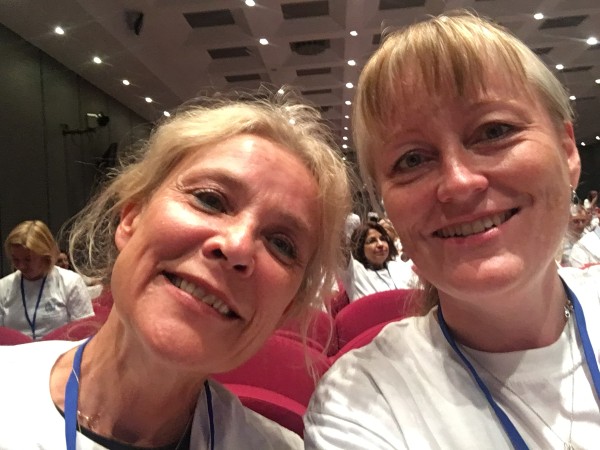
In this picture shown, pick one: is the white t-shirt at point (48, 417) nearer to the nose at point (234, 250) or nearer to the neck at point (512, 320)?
the nose at point (234, 250)

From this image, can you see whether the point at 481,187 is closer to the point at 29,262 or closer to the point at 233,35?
the point at 29,262

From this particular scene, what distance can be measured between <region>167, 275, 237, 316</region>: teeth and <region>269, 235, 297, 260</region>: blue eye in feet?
0.50

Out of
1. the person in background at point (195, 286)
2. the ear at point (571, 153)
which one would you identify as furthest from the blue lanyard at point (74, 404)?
the ear at point (571, 153)

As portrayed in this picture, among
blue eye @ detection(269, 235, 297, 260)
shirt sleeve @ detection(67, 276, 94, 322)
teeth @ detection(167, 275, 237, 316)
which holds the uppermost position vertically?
blue eye @ detection(269, 235, 297, 260)

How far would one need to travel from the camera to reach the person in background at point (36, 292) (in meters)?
3.99

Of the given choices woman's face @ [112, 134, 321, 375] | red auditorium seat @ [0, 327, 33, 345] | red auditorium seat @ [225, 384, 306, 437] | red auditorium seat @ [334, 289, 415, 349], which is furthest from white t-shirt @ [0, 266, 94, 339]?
woman's face @ [112, 134, 321, 375]

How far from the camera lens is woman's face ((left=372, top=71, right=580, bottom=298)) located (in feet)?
2.95

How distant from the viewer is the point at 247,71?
8.70 m

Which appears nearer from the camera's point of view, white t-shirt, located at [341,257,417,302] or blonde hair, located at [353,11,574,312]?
blonde hair, located at [353,11,574,312]

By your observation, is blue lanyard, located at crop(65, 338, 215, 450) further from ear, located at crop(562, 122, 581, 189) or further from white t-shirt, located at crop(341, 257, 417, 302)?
white t-shirt, located at crop(341, 257, 417, 302)

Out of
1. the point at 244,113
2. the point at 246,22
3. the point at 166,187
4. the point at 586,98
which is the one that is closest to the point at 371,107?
the point at 244,113

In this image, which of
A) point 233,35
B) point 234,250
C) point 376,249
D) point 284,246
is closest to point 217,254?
point 234,250

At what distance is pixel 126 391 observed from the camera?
1.00m

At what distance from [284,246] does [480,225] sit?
35 centimetres
